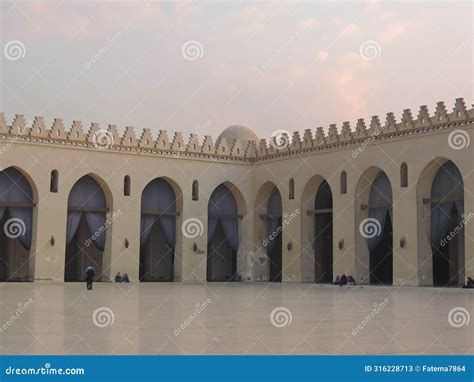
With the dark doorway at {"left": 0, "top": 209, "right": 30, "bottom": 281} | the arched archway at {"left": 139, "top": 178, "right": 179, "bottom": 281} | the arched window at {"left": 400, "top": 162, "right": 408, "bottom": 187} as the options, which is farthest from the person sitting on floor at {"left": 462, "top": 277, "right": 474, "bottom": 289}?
the dark doorway at {"left": 0, "top": 209, "right": 30, "bottom": 281}

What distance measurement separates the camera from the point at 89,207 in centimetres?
2794

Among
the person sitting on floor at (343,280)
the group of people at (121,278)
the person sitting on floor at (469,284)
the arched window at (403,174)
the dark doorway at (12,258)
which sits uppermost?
the arched window at (403,174)

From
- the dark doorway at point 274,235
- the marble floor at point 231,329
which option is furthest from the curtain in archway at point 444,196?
the marble floor at point 231,329

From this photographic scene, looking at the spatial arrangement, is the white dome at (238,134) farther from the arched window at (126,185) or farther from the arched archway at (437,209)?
the arched archway at (437,209)

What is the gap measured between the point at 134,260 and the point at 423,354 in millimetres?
22075

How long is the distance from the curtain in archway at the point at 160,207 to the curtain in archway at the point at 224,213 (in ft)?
5.73

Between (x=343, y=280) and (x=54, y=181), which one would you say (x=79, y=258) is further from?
(x=343, y=280)

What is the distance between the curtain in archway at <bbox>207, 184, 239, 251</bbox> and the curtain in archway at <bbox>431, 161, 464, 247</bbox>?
9765mm

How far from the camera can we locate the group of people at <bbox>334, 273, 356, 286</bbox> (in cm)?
2470

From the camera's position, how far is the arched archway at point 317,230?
28328 mm

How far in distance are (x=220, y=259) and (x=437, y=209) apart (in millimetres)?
11472

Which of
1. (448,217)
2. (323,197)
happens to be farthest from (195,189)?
(448,217)

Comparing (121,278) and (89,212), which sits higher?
(89,212)

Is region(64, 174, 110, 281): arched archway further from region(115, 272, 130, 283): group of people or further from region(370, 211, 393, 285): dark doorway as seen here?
region(370, 211, 393, 285): dark doorway
